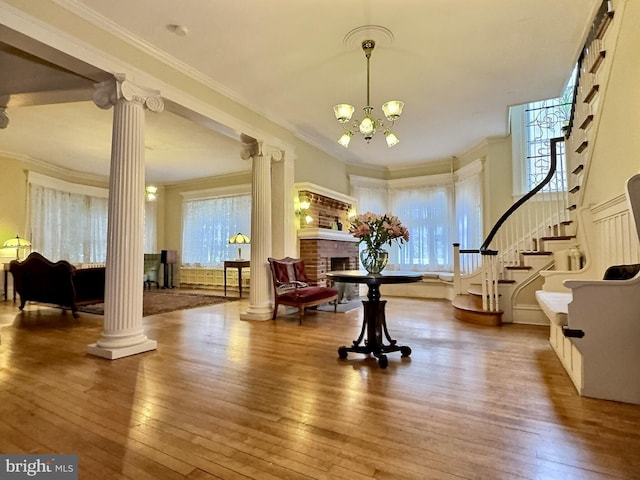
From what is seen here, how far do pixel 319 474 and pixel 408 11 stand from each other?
3290 millimetres

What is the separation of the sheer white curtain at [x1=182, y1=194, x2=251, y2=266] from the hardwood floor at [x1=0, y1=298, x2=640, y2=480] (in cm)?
503


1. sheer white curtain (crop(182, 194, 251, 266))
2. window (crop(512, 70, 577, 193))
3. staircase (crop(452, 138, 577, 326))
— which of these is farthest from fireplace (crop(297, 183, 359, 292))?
window (crop(512, 70, 577, 193))

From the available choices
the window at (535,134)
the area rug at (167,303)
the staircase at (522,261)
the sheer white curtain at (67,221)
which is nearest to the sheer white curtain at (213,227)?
the area rug at (167,303)

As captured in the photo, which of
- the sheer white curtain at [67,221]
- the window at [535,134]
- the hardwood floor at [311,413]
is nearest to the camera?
the hardwood floor at [311,413]

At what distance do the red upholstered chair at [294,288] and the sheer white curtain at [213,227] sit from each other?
3.33 meters

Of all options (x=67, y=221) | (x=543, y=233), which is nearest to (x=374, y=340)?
(x=543, y=233)

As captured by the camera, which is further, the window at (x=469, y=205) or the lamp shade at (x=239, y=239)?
the lamp shade at (x=239, y=239)

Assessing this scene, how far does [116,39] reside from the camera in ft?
10.00

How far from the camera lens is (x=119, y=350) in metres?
2.99

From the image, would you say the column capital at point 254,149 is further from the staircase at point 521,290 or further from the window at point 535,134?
the window at point 535,134

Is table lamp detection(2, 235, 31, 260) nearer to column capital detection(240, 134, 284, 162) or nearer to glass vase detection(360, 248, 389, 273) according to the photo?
column capital detection(240, 134, 284, 162)

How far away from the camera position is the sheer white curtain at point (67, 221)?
7199mm

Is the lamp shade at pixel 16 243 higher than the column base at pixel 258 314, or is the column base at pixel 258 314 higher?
the lamp shade at pixel 16 243

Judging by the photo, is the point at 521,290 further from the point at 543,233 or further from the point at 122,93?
the point at 122,93
